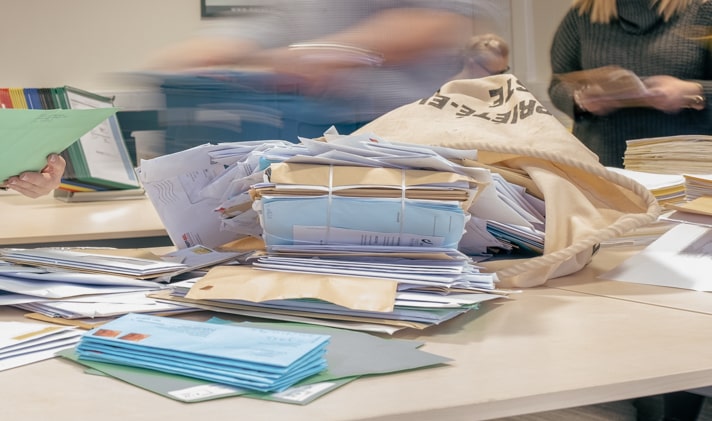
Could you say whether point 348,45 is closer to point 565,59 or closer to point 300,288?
point 300,288

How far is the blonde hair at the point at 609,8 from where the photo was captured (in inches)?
93.0

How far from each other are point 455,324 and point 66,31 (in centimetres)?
304

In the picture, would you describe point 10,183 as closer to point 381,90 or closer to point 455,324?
point 381,90

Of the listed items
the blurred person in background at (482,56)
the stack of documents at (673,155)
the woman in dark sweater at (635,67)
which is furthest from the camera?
the woman in dark sweater at (635,67)

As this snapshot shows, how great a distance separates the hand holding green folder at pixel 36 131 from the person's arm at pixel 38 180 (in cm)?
14

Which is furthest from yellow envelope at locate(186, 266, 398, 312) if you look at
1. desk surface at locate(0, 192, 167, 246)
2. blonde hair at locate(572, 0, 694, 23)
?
A: blonde hair at locate(572, 0, 694, 23)

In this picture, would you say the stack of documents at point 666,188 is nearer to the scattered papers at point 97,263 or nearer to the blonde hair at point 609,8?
the scattered papers at point 97,263

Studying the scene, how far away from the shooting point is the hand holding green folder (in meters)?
1.06

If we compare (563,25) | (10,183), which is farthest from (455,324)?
(563,25)

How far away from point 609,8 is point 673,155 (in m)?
0.83

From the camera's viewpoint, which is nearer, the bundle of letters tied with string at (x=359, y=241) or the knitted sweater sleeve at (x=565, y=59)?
the bundle of letters tied with string at (x=359, y=241)

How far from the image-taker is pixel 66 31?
342 centimetres

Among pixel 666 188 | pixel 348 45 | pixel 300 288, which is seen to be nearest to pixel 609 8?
pixel 666 188

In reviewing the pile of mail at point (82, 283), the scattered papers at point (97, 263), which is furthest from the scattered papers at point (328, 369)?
the scattered papers at point (97, 263)
